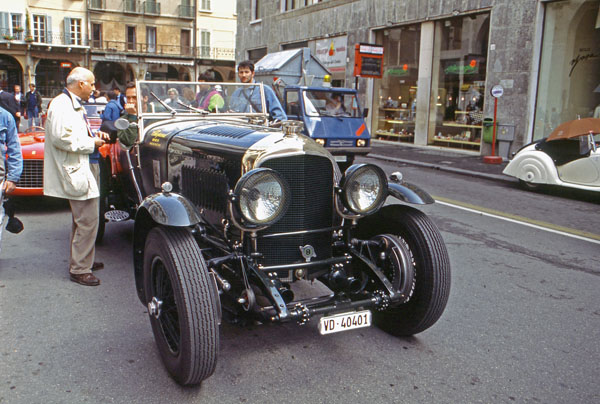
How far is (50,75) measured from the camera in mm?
43500

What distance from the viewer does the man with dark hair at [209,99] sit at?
5238mm

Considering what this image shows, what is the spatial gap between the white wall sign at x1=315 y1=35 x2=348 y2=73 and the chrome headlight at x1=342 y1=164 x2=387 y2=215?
18725 mm

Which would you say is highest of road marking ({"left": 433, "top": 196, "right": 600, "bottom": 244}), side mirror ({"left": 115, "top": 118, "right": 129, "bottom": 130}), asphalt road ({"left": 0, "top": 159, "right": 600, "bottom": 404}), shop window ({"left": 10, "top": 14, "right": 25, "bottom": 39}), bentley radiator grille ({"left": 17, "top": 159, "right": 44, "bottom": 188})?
shop window ({"left": 10, "top": 14, "right": 25, "bottom": 39})

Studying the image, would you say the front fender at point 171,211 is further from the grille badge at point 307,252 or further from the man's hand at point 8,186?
the man's hand at point 8,186

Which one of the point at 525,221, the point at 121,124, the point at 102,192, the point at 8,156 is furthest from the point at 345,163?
the point at 8,156

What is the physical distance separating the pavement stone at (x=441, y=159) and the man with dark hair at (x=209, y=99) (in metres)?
8.01

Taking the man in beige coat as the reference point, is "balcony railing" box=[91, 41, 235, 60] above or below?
above

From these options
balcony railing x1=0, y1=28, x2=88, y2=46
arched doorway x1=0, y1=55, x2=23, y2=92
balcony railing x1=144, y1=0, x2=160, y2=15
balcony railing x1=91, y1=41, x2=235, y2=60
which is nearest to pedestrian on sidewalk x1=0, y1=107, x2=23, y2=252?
balcony railing x1=0, y1=28, x2=88, y2=46

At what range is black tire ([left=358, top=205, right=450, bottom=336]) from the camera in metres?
3.40

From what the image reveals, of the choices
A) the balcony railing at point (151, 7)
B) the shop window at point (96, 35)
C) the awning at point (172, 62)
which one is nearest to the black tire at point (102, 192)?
the awning at point (172, 62)

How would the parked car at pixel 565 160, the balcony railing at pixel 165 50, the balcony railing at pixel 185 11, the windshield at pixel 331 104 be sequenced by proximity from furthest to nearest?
the balcony railing at pixel 185 11, the balcony railing at pixel 165 50, the windshield at pixel 331 104, the parked car at pixel 565 160

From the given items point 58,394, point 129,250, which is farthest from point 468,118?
point 58,394

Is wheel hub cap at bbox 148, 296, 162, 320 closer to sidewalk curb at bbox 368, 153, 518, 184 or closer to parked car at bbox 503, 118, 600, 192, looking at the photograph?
parked car at bbox 503, 118, 600, 192

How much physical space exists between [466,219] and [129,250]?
14.4ft
